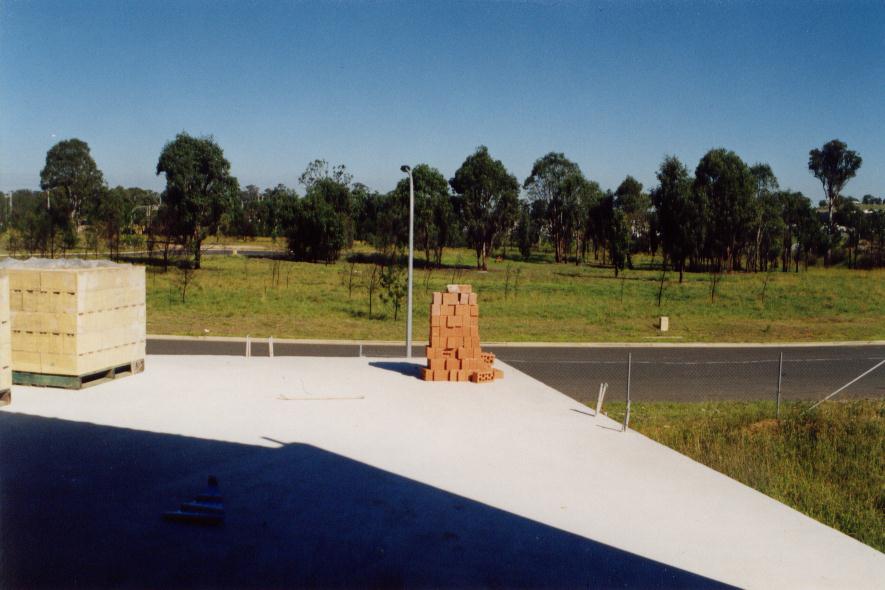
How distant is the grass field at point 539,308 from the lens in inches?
1261

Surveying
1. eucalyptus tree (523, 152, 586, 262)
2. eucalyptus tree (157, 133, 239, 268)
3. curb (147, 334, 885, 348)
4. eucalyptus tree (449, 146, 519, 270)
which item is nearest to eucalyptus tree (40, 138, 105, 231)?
eucalyptus tree (157, 133, 239, 268)

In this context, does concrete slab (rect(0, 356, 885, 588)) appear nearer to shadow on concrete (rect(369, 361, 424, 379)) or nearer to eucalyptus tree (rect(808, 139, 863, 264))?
shadow on concrete (rect(369, 361, 424, 379))

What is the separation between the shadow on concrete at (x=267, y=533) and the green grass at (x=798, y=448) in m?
5.53

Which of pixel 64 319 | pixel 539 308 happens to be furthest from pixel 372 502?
pixel 539 308

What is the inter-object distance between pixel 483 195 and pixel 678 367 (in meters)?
47.0

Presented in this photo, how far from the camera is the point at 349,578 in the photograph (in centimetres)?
644

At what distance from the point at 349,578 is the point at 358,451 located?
395cm

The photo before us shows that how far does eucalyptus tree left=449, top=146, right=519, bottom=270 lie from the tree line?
112 mm

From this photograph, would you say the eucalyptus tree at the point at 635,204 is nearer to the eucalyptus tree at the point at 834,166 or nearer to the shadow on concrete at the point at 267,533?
the eucalyptus tree at the point at 834,166

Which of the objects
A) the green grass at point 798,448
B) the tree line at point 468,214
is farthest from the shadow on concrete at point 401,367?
the tree line at point 468,214

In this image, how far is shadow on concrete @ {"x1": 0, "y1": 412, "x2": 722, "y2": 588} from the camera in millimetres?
6453

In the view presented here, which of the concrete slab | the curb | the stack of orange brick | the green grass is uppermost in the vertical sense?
the stack of orange brick

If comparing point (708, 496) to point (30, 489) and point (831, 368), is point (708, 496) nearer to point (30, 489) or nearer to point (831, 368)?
point (30, 489)

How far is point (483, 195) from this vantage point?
70.4m
